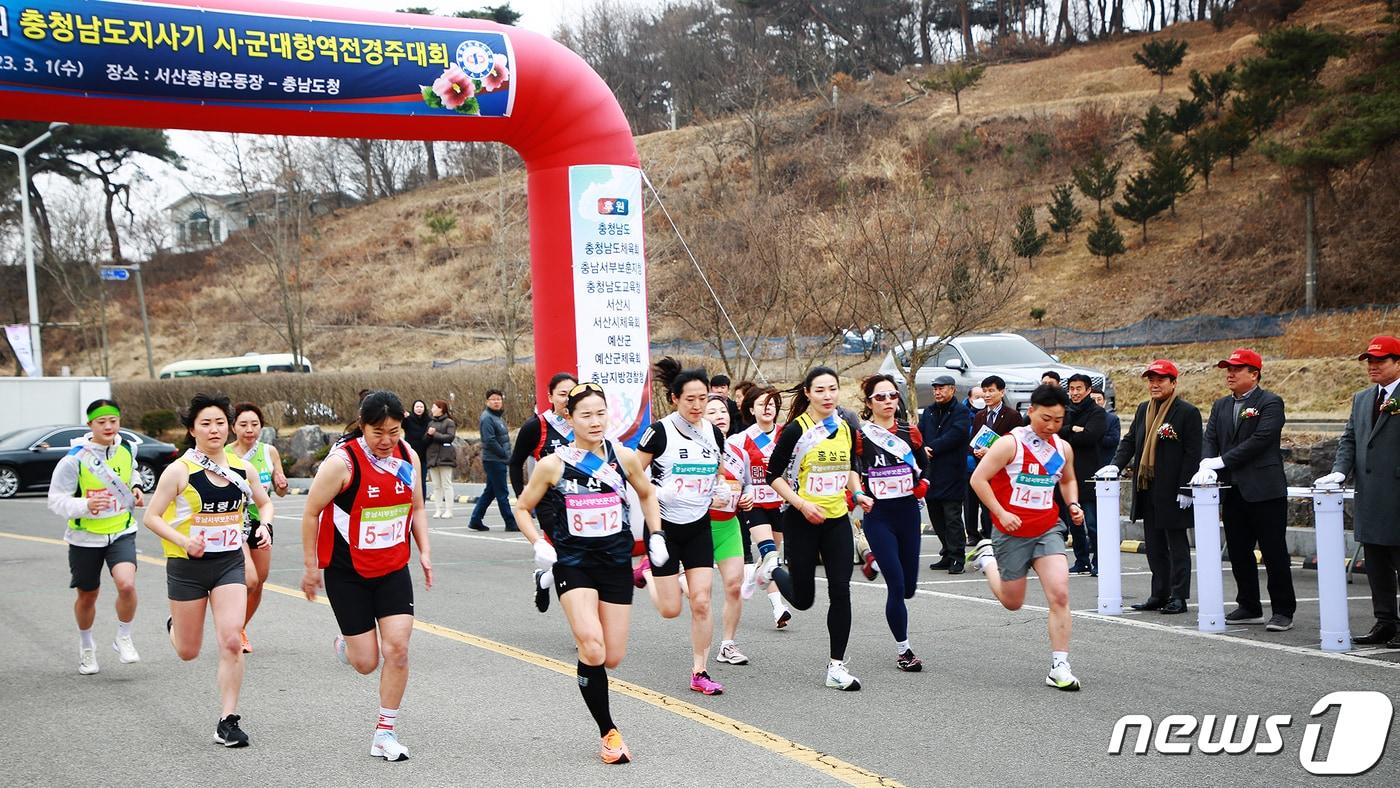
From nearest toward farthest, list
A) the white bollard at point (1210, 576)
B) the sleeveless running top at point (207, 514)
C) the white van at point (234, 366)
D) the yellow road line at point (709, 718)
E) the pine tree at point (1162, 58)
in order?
the yellow road line at point (709, 718)
the sleeveless running top at point (207, 514)
the white bollard at point (1210, 576)
the white van at point (234, 366)
the pine tree at point (1162, 58)

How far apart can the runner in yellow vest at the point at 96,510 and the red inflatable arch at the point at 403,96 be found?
170 inches

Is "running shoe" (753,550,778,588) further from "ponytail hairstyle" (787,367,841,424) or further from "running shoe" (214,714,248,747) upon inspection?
"running shoe" (214,714,248,747)

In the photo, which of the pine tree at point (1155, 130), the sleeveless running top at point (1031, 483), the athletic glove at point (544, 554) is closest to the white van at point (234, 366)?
the pine tree at point (1155, 130)

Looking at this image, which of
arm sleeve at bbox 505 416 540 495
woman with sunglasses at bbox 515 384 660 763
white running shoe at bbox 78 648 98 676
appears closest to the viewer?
woman with sunglasses at bbox 515 384 660 763

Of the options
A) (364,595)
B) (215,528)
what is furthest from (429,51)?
(364,595)

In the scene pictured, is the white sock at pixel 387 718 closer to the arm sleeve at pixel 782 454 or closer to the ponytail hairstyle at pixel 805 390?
the arm sleeve at pixel 782 454

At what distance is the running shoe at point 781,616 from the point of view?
10.1 metres

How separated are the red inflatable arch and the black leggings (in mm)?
5773

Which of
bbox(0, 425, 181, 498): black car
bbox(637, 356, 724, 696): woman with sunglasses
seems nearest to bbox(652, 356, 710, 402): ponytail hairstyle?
bbox(637, 356, 724, 696): woman with sunglasses

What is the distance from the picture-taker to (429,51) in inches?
516

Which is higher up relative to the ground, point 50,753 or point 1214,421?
point 1214,421

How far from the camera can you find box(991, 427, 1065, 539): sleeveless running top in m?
7.92

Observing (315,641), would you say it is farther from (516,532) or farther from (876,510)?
(516,532)

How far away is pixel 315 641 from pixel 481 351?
4725cm
